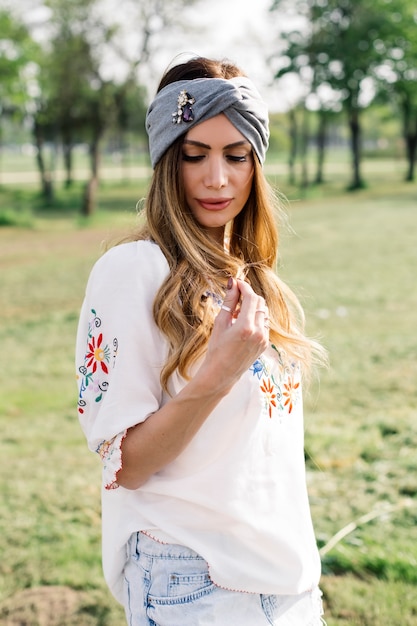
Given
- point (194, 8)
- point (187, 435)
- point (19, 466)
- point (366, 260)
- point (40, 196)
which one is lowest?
point (40, 196)

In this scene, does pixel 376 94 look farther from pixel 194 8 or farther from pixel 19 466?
pixel 19 466

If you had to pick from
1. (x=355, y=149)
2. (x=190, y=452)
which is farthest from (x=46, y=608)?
(x=355, y=149)

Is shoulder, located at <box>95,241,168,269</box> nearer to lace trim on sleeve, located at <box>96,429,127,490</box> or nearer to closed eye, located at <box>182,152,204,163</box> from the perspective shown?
closed eye, located at <box>182,152,204,163</box>

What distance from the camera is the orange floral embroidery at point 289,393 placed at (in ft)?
5.81

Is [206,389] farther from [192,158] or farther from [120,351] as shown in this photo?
[192,158]

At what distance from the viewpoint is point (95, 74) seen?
25.6 metres

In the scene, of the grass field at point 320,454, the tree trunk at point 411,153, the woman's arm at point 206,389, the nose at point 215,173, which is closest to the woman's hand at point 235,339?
the woman's arm at point 206,389

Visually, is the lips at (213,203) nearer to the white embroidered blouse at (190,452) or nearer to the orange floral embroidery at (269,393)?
the white embroidered blouse at (190,452)

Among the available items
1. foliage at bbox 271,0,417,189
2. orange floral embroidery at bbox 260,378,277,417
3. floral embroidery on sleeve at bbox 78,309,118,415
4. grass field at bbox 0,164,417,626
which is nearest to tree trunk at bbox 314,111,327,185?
foliage at bbox 271,0,417,189

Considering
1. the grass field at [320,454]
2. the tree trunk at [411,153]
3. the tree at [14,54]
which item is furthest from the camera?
the tree trunk at [411,153]

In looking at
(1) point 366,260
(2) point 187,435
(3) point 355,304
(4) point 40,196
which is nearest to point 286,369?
(2) point 187,435

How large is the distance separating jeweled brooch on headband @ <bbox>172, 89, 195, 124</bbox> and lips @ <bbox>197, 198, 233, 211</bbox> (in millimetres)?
195

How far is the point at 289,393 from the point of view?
1784 mm

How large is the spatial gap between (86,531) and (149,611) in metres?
2.54
